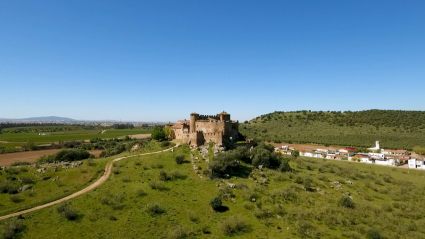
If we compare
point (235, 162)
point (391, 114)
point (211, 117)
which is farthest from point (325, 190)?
point (391, 114)

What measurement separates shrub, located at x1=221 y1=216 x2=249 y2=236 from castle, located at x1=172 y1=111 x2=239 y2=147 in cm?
1748

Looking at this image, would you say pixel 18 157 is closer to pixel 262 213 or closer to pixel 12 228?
pixel 12 228

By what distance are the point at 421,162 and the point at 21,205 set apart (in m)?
81.4

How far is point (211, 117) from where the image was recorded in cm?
4809

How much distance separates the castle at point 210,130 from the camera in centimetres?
4270

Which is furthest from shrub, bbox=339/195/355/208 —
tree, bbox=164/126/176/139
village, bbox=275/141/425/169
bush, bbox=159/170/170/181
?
village, bbox=275/141/425/169

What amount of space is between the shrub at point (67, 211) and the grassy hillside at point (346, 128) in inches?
3216

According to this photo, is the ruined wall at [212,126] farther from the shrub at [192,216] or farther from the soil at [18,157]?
the soil at [18,157]

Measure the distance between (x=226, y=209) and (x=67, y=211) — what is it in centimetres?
1769

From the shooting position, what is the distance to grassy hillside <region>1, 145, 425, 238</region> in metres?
23.8

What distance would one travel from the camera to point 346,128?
119 meters

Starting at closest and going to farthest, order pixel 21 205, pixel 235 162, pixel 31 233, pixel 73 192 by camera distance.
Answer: pixel 31 233 → pixel 21 205 → pixel 73 192 → pixel 235 162

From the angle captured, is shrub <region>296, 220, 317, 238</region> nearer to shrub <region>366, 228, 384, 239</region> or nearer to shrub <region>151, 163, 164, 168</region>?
shrub <region>366, 228, 384, 239</region>

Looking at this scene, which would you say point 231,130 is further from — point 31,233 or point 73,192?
point 31,233
